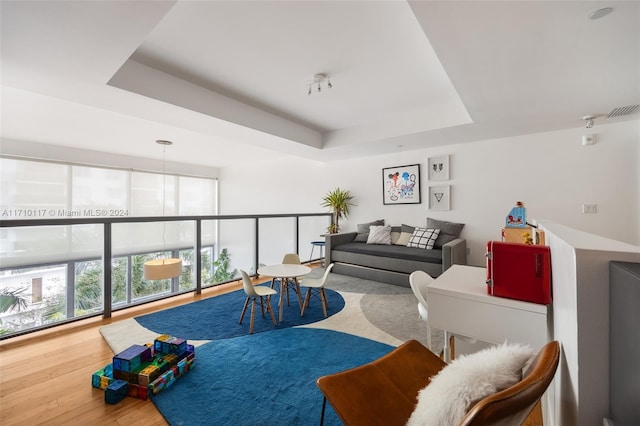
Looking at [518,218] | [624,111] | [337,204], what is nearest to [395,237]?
[337,204]

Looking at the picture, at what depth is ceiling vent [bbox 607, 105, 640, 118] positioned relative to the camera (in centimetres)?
301

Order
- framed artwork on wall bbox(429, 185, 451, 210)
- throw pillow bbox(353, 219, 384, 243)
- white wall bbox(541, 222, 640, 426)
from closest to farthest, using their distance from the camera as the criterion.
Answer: white wall bbox(541, 222, 640, 426) → framed artwork on wall bbox(429, 185, 451, 210) → throw pillow bbox(353, 219, 384, 243)

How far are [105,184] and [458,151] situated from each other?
25.3 feet

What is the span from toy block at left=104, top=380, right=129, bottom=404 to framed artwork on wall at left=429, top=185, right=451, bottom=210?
4.82 meters

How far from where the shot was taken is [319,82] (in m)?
3.04

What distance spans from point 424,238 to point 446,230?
1.59 ft

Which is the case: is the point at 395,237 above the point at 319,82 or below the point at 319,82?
below

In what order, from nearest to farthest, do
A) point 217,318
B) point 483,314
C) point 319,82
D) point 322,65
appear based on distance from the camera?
point 483,314
point 322,65
point 217,318
point 319,82

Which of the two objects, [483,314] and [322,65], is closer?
[483,314]

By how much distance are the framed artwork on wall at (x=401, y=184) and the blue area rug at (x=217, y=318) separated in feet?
8.75

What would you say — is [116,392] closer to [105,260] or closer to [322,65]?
[105,260]

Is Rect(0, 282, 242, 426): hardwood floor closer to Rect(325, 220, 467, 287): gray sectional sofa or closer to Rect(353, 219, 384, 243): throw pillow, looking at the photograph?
Rect(325, 220, 467, 287): gray sectional sofa

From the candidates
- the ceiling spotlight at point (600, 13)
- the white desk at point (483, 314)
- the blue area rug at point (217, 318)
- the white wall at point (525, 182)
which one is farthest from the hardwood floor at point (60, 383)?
the white wall at point (525, 182)

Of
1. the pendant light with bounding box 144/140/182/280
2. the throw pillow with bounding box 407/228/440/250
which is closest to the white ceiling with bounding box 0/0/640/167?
the throw pillow with bounding box 407/228/440/250
